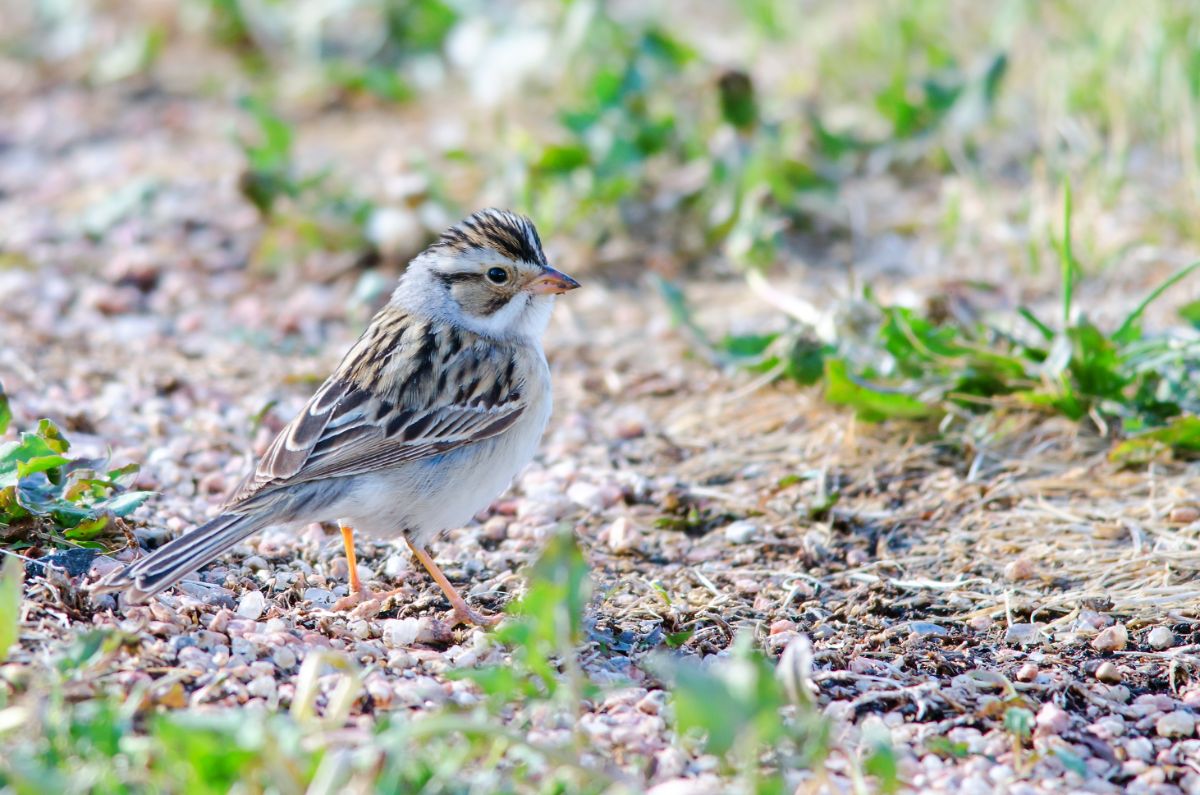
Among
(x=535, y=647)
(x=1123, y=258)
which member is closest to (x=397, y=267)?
(x=1123, y=258)

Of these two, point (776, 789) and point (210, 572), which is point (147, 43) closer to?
point (210, 572)

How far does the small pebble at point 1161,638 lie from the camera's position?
15.0 feet

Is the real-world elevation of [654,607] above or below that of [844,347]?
below

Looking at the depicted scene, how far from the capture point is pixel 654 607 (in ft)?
15.9

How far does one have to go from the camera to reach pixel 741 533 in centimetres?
549

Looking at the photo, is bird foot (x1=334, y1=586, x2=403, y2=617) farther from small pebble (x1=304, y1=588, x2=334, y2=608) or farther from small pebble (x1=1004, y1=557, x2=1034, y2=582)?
small pebble (x1=1004, y1=557, x2=1034, y2=582)

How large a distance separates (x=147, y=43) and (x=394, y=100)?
6.11 ft

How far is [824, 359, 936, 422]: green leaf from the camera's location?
591 cm

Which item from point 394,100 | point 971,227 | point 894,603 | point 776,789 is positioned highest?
point 394,100

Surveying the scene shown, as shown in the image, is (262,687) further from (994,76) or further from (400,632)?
(994,76)

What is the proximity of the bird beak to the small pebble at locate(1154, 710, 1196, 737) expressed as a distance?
2.56 m

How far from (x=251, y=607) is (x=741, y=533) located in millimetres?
1837

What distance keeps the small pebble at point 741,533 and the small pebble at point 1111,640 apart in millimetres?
1333

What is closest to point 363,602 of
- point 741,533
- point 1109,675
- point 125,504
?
point 125,504
